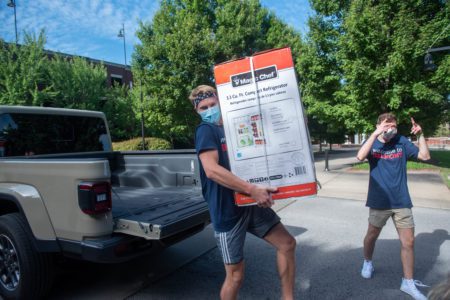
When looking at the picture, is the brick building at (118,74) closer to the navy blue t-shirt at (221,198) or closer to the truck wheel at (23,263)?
the truck wheel at (23,263)

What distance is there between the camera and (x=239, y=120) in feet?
7.06

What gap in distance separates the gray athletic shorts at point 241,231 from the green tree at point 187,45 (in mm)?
12936

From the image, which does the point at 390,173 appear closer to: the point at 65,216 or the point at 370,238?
the point at 370,238

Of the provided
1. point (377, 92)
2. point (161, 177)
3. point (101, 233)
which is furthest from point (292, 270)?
point (377, 92)

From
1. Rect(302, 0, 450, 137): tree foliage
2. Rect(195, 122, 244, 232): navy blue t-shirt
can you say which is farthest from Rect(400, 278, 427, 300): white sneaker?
Rect(302, 0, 450, 137): tree foliage

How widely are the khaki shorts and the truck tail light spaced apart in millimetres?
2627

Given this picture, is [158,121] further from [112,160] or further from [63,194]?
[63,194]

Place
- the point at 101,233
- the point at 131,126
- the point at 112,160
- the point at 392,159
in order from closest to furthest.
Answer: the point at 101,233 → the point at 392,159 → the point at 112,160 → the point at 131,126

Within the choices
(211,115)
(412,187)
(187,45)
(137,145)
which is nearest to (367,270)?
(211,115)

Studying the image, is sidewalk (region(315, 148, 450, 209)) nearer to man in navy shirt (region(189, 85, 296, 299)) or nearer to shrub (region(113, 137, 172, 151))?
man in navy shirt (region(189, 85, 296, 299))

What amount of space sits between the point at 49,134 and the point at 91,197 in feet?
7.65

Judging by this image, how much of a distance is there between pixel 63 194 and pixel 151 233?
816 mm

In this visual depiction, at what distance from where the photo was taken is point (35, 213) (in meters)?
2.92

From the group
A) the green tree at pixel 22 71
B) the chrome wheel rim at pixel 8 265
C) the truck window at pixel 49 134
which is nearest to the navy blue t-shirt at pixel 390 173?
the chrome wheel rim at pixel 8 265
